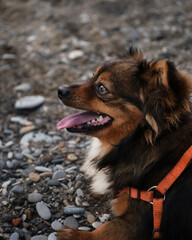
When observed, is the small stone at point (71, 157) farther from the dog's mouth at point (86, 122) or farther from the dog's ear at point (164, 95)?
the dog's ear at point (164, 95)

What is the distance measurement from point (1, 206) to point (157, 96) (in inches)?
76.7

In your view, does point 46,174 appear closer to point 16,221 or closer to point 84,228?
point 16,221

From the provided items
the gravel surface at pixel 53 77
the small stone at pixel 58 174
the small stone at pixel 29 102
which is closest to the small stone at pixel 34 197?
the gravel surface at pixel 53 77

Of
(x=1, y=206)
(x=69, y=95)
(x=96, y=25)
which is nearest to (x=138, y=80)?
(x=69, y=95)

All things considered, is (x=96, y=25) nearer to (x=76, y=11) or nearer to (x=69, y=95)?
(x=76, y=11)

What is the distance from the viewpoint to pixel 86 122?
2781mm

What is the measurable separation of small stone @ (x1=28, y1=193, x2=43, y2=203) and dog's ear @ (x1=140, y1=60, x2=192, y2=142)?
1419 millimetres

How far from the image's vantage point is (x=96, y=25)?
7.28 metres

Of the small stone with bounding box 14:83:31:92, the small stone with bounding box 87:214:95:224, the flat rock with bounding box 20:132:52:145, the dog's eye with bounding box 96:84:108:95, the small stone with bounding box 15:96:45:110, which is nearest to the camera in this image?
the dog's eye with bounding box 96:84:108:95

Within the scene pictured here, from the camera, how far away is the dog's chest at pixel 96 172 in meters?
2.84

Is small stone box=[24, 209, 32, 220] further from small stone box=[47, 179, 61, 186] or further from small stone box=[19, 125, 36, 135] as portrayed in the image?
small stone box=[19, 125, 36, 135]

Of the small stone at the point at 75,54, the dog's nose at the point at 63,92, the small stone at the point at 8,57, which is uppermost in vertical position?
the dog's nose at the point at 63,92

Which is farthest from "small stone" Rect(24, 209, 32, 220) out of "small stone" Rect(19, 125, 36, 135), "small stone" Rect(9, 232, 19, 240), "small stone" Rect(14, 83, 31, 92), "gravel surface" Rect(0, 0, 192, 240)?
"small stone" Rect(14, 83, 31, 92)

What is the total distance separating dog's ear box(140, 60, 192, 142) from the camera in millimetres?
2113
